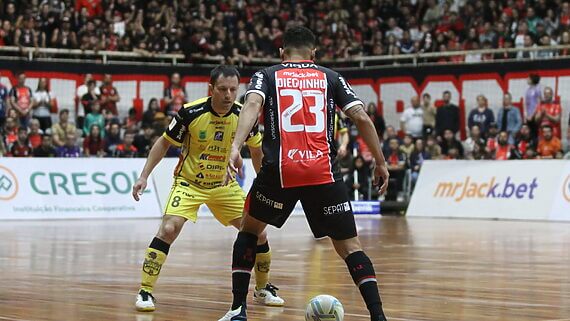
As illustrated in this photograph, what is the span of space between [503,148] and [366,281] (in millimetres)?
21746

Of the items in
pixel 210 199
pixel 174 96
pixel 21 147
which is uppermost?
pixel 210 199

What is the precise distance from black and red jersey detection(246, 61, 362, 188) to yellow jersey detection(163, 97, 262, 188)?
1960 mm

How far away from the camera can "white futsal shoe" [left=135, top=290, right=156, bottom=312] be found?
9.05 m

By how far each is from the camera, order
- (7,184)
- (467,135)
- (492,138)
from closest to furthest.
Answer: (7,184) < (492,138) < (467,135)

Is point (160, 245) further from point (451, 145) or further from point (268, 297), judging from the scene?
point (451, 145)

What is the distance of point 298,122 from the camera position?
794 cm

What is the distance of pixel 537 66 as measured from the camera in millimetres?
31281

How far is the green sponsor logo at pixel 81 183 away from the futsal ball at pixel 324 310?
19.3 m

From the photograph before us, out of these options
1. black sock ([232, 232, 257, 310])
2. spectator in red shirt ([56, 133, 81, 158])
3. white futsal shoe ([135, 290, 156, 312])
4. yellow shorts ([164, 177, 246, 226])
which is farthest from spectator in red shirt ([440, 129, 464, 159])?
black sock ([232, 232, 257, 310])

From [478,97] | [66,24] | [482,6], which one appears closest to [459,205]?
[478,97]

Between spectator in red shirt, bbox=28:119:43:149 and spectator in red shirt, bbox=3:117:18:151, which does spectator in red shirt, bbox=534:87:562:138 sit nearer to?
spectator in red shirt, bbox=28:119:43:149

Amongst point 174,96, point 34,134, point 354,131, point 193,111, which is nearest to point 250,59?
point 174,96

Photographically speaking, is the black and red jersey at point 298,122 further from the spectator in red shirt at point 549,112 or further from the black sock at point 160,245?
the spectator in red shirt at point 549,112

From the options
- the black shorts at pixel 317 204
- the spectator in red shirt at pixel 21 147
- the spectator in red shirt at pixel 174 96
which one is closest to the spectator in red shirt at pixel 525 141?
the spectator in red shirt at pixel 174 96
